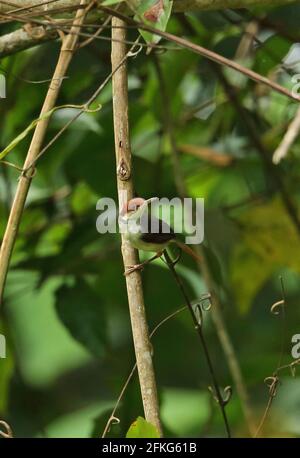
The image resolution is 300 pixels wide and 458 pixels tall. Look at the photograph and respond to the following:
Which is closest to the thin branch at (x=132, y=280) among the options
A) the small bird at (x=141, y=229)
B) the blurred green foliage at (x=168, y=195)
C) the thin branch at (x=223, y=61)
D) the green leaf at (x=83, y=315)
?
the small bird at (x=141, y=229)

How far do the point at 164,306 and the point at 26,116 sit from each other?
1.76 ft

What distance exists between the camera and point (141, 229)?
1293 mm

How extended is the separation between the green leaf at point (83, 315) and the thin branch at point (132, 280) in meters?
0.65

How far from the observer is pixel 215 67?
2.08m

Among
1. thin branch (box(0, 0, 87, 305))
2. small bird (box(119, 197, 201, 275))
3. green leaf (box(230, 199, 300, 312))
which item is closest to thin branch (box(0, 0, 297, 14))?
thin branch (box(0, 0, 87, 305))

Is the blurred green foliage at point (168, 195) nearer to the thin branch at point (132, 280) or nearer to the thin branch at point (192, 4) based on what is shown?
the thin branch at point (192, 4)

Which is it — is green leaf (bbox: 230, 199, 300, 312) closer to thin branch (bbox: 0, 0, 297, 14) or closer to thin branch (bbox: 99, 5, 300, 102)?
thin branch (bbox: 0, 0, 297, 14)

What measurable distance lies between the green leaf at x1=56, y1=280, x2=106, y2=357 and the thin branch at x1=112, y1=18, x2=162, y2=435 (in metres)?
0.65

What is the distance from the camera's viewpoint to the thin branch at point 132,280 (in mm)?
1244

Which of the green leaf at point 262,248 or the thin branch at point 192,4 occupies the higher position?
the thin branch at point 192,4

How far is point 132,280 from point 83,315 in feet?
2.33

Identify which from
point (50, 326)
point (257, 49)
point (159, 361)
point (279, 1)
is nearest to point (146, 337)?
point (279, 1)

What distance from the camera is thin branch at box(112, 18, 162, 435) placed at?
1244 mm

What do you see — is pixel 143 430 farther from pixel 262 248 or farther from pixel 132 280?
pixel 262 248
